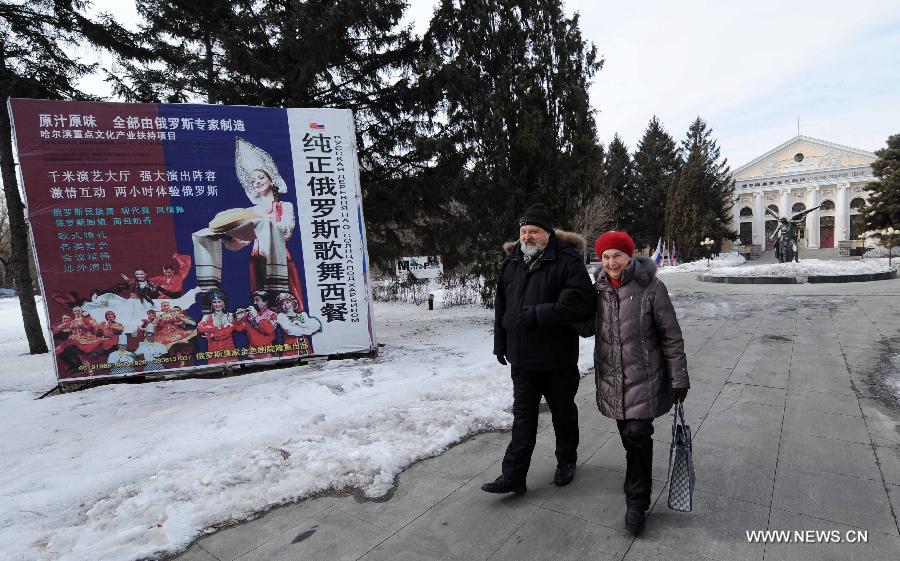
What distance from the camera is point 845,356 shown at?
19.7 ft

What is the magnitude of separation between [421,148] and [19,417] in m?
7.10

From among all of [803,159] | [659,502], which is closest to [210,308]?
[659,502]

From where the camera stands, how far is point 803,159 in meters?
50.0

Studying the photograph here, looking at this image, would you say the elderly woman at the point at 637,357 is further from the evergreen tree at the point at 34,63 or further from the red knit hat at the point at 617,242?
the evergreen tree at the point at 34,63

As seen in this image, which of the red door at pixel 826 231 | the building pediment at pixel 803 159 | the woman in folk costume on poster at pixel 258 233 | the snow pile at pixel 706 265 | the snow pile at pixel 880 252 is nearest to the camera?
the woman in folk costume on poster at pixel 258 233

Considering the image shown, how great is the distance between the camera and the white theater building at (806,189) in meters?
46.9

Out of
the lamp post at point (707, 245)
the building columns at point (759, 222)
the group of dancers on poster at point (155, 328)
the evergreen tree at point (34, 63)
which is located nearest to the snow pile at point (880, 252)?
the lamp post at point (707, 245)

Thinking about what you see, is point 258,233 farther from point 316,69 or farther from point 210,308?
point 316,69

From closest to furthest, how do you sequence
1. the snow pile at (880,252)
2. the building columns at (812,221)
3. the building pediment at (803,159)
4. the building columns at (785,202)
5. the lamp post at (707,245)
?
the snow pile at (880,252) → the lamp post at (707,245) → the building pediment at (803,159) → the building columns at (812,221) → the building columns at (785,202)

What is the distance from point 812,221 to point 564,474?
61388 millimetres

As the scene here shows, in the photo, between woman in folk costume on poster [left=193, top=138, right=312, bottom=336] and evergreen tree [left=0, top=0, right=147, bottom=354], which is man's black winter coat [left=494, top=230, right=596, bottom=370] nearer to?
woman in folk costume on poster [left=193, top=138, right=312, bottom=336]

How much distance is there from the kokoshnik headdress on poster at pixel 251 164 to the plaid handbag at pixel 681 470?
5780 mm

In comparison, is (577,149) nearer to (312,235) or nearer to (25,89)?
(312,235)

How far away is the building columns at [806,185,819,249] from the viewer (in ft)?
158
